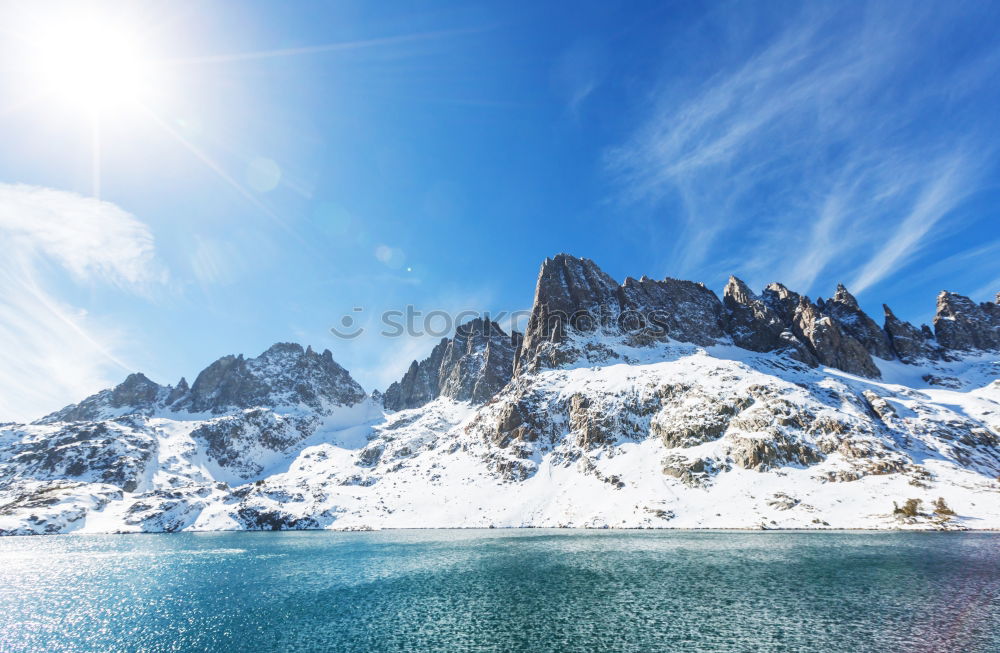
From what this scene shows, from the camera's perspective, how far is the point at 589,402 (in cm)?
16450

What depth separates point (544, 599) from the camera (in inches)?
1687

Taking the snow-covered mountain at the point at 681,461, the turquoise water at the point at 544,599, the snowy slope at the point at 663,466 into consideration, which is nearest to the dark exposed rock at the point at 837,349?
the snow-covered mountain at the point at 681,461

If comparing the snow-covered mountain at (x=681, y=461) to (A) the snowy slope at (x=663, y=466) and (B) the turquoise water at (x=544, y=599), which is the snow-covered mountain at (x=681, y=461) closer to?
(A) the snowy slope at (x=663, y=466)

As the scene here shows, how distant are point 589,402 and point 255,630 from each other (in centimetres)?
13924

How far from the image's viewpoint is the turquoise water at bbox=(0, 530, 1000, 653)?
31641 millimetres

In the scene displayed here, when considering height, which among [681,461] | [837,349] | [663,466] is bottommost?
[663,466]

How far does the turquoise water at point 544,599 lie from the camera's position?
3164cm

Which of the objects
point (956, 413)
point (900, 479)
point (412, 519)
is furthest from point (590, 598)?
point (956, 413)

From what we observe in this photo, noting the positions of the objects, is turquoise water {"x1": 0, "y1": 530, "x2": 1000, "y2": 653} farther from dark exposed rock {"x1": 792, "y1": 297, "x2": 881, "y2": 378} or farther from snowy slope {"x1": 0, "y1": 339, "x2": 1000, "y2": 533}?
dark exposed rock {"x1": 792, "y1": 297, "x2": 881, "y2": 378}

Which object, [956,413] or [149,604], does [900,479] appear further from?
[149,604]

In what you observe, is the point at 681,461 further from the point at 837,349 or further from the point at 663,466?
the point at 837,349

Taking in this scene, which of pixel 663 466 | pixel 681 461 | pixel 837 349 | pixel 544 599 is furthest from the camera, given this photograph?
pixel 837 349

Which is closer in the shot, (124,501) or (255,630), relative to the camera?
(255,630)

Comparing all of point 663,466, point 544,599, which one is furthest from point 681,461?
point 544,599
